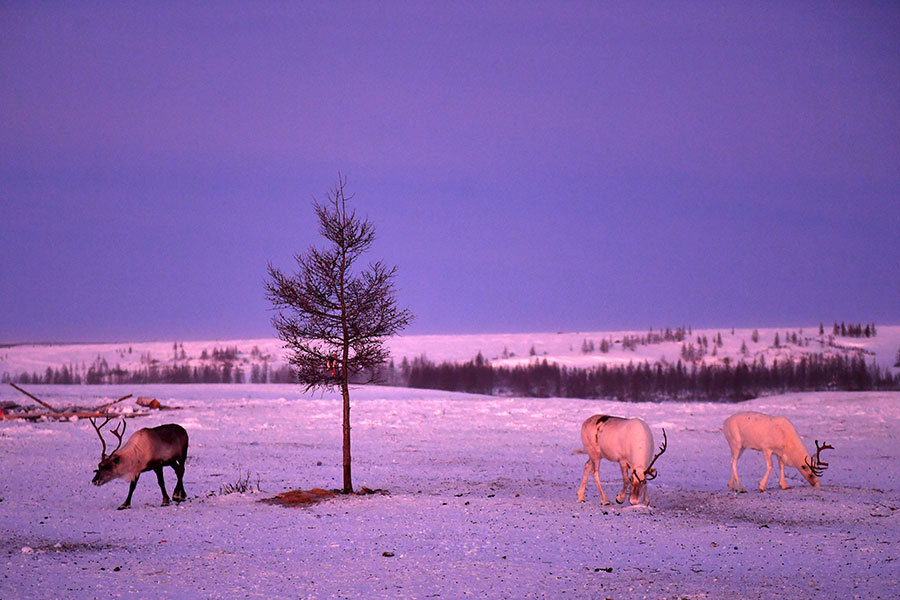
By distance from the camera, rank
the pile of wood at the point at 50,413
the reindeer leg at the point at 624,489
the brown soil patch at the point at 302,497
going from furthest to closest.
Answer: the pile of wood at the point at 50,413 → the brown soil patch at the point at 302,497 → the reindeer leg at the point at 624,489

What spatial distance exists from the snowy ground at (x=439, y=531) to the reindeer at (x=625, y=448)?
0.88 m

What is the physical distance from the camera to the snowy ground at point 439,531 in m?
10.2

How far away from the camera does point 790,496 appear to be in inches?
706

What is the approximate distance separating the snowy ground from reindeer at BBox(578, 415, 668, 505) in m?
0.88

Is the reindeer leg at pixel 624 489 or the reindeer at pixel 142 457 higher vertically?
the reindeer at pixel 142 457

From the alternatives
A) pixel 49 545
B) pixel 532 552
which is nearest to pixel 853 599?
pixel 532 552

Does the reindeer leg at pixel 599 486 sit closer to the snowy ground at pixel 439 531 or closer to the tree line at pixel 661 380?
the snowy ground at pixel 439 531

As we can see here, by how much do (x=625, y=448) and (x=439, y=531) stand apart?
17.2 feet

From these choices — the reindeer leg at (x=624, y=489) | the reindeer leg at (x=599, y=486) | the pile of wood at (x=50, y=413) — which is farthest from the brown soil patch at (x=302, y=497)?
the pile of wood at (x=50, y=413)

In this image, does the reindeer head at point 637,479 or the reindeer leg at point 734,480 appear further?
the reindeer leg at point 734,480

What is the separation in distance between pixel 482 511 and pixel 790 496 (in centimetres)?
775

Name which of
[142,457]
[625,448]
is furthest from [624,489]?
[142,457]

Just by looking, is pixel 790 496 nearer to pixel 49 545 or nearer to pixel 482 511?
pixel 482 511

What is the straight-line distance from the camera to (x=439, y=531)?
46.4 ft
